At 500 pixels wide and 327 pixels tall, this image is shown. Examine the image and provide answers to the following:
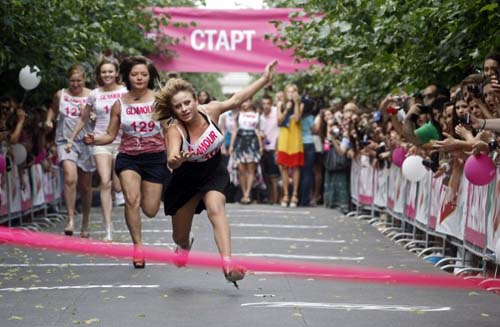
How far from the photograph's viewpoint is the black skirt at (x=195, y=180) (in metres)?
10.8

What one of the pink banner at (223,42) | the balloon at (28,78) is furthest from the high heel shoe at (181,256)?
the pink banner at (223,42)

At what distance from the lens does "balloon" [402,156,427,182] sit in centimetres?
1530

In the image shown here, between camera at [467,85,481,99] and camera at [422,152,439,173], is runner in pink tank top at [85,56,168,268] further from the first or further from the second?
camera at [422,152,439,173]

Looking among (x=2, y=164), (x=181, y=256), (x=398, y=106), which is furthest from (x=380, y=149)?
(x=181, y=256)

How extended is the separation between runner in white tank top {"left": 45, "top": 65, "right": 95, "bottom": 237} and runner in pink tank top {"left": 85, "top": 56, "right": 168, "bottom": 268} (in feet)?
11.7

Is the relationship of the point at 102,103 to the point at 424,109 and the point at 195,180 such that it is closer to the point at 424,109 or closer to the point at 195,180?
the point at 424,109

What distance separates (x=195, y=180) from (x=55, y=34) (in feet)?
20.1

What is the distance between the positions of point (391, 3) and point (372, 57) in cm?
Answer: 200

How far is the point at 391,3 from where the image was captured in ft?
43.0

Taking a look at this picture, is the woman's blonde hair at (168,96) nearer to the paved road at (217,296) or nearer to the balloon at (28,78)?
the paved road at (217,296)

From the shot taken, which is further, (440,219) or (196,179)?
(440,219)

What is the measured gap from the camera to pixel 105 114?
15414mm

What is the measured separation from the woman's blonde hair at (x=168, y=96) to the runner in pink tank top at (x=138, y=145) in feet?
4.55

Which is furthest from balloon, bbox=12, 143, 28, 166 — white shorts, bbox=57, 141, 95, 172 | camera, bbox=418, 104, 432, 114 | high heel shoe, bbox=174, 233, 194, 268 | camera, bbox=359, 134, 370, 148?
high heel shoe, bbox=174, 233, 194, 268
